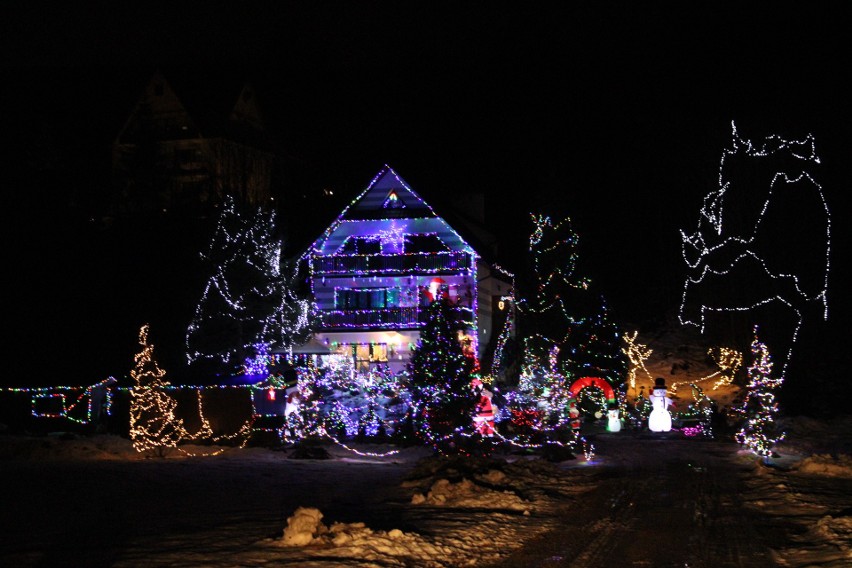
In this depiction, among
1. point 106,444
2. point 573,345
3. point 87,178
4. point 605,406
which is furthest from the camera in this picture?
point 87,178

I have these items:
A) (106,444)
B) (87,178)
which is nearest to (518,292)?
(87,178)

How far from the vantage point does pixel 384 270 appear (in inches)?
1591

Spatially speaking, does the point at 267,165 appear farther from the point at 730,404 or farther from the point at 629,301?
the point at 730,404

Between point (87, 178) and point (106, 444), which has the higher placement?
point (87, 178)

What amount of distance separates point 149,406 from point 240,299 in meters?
13.5

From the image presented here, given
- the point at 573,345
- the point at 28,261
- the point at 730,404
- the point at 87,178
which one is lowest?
the point at 730,404

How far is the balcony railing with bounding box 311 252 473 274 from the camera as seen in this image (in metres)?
39.9

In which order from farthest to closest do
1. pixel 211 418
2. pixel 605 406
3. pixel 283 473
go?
pixel 605 406, pixel 211 418, pixel 283 473

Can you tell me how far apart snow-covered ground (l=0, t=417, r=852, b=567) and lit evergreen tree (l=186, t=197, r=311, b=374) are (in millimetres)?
14054

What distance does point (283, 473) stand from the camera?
1906 cm

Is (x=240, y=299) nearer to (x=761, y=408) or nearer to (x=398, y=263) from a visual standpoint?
(x=398, y=263)

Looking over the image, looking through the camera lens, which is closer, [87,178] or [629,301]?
[87,178]

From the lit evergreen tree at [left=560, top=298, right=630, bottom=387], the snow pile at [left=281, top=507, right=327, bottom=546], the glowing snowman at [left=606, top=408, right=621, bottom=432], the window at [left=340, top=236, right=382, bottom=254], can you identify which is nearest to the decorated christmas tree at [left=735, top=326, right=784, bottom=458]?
the glowing snowman at [left=606, top=408, right=621, bottom=432]

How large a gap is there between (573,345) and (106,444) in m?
18.9
